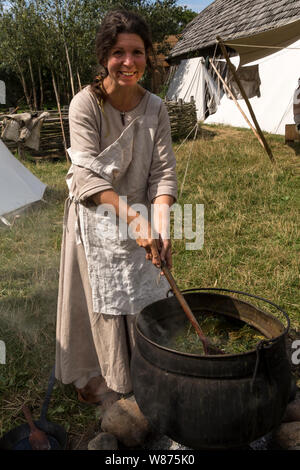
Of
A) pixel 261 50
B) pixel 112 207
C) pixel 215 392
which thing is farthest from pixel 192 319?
pixel 261 50

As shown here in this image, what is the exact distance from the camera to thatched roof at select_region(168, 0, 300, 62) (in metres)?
9.99

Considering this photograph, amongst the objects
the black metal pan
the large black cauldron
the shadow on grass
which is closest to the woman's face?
the large black cauldron

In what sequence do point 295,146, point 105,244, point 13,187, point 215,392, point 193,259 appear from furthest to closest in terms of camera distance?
point 295,146 < point 13,187 < point 193,259 < point 105,244 < point 215,392

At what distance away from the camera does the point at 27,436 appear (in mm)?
2086

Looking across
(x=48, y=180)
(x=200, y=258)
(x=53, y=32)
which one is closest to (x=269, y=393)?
(x=200, y=258)

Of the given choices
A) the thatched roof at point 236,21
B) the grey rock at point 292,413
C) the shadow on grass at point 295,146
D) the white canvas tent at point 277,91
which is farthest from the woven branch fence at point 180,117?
the grey rock at point 292,413

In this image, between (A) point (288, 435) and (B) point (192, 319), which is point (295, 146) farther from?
(B) point (192, 319)

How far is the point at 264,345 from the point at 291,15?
33.1 ft

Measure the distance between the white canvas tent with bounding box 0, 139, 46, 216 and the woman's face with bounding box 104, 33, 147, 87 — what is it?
3853mm

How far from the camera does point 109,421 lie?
2021 millimetres

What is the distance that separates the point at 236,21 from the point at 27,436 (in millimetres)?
13531

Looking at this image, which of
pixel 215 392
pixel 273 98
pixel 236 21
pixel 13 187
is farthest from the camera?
pixel 236 21

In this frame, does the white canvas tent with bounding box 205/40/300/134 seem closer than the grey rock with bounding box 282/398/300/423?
No

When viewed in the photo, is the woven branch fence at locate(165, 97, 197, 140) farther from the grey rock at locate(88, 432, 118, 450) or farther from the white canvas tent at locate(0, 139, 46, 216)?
the grey rock at locate(88, 432, 118, 450)
